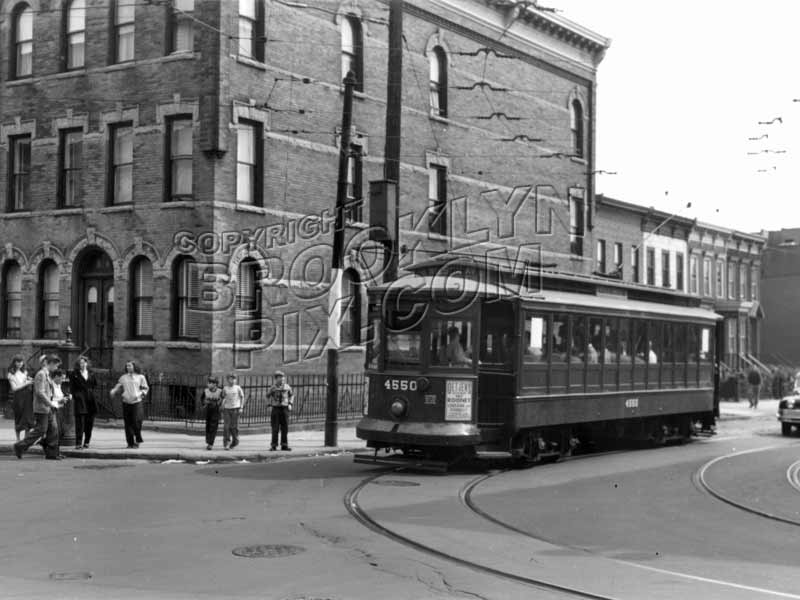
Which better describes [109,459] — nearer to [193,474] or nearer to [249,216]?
[193,474]

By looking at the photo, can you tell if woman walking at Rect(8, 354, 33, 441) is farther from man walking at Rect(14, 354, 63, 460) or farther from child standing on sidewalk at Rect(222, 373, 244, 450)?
child standing on sidewalk at Rect(222, 373, 244, 450)

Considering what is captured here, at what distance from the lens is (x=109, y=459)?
60.8 feet

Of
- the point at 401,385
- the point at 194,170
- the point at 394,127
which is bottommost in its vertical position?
the point at 401,385

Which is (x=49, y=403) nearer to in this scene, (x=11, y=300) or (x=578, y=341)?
(x=578, y=341)

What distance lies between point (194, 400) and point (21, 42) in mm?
11313

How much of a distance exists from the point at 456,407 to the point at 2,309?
17.1m

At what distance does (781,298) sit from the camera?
67750 millimetres

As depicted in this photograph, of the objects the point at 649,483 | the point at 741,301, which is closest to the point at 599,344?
the point at 649,483

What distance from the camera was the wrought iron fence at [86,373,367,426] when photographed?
24.6 m

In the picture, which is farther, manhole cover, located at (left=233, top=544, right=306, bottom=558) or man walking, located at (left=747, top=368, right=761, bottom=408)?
man walking, located at (left=747, top=368, right=761, bottom=408)

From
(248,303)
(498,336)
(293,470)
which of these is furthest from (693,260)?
(293,470)

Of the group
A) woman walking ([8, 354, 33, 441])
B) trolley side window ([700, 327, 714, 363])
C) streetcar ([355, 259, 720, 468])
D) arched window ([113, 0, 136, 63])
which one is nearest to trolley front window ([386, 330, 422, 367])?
streetcar ([355, 259, 720, 468])

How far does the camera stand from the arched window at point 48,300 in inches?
1097

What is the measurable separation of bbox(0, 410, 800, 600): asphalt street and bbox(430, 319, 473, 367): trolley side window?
5.71ft
